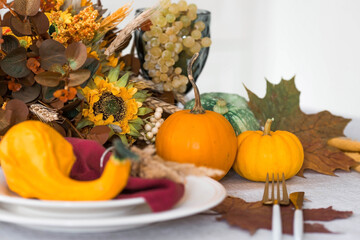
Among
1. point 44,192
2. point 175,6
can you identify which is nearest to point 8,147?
point 44,192

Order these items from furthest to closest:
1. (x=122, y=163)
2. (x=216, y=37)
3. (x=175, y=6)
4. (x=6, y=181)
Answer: (x=216, y=37)
(x=175, y=6)
(x=6, y=181)
(x=122, y=163)

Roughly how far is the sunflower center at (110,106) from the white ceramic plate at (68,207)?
291mm

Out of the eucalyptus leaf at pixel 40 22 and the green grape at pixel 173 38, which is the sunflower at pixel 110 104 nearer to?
the eucalyptus leaf at pixel 40 22

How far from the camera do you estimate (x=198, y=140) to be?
755 millimetres

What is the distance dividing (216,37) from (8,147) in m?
3.69

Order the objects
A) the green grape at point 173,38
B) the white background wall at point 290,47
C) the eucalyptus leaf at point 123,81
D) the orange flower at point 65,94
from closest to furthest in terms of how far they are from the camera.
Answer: the orange flower at point 65,94 < the eucalyptus leaf at point 123,81 < the green grape at point 173,38 < the white background wall at point 290,47

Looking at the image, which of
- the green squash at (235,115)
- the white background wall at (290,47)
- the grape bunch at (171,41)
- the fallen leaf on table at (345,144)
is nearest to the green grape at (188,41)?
the grape bunch at (171,41)

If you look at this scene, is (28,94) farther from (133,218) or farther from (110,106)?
(133,218)

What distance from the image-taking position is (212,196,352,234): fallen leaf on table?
57 cm

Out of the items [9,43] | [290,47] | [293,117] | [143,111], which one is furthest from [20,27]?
[290,47]

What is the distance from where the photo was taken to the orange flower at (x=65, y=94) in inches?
28.5

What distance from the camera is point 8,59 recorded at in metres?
0.74

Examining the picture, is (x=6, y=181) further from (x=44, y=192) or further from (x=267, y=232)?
(x=267, y=232)

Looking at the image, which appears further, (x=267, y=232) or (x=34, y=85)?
(x=34, y=85)
